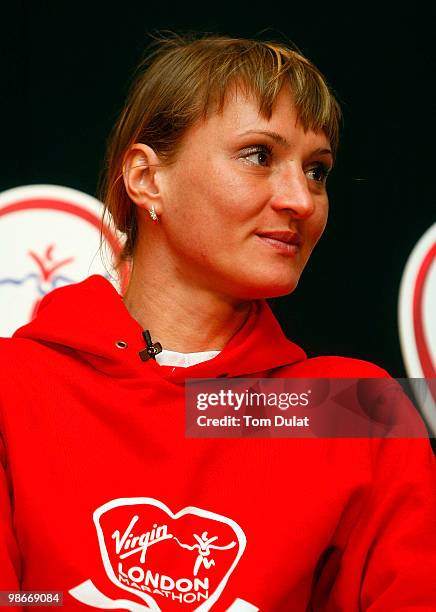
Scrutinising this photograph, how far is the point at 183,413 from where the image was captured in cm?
113

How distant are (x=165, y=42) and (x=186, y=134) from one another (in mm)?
333

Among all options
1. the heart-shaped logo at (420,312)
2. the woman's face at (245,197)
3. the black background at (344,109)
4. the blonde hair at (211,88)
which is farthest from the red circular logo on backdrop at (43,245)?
the heart-shaped logo at (420,312)

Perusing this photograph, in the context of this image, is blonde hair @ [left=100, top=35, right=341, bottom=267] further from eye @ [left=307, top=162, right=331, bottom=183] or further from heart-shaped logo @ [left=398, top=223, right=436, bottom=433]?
heart-shaped logo @ [left=398, top=223, right=436, bottom=433]

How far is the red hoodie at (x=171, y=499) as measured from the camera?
104 centimetres

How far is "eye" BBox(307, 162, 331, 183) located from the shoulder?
25cm

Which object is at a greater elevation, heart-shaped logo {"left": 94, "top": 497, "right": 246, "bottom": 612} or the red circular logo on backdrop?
the red circular logo on backdrop

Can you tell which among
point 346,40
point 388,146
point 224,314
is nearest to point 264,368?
point 224,314

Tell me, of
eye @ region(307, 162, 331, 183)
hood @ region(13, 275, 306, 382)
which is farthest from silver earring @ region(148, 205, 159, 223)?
eye @ region(307, 162, 331, 183)

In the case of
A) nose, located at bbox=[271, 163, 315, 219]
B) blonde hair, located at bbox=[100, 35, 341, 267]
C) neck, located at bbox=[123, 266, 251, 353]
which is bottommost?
neck, located at bbox=[123, 266, 251, 353]

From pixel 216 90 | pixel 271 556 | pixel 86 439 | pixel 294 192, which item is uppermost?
pixel 216 90

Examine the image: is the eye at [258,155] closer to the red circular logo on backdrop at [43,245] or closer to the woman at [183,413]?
the woman at [183,413]

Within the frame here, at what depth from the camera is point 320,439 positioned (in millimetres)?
1148

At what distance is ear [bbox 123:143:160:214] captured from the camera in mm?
1251

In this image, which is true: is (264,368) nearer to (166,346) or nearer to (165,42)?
(166,346)
